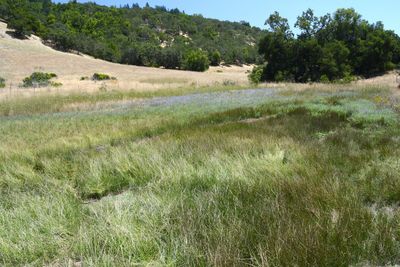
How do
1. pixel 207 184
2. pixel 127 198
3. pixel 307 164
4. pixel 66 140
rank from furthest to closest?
1. pixel 66 140
2. pixel 307 164
3. pixel 207 184
4. pixel 127 198

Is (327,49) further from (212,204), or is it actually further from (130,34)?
(130,34)

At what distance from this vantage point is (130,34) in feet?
416

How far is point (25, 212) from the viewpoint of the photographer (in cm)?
435

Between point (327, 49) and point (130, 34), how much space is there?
87.1 meters

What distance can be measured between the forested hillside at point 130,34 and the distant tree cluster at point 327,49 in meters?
36.6

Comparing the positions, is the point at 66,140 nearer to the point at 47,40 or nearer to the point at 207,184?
the point at 207,184

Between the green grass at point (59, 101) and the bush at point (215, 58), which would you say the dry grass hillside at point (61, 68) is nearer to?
the green grass at point (59, 101)

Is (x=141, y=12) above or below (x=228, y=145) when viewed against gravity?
above

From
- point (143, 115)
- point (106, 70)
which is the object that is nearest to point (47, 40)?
point (106, 70)

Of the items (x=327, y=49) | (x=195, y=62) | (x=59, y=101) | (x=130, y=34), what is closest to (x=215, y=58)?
(x=195, y=62)

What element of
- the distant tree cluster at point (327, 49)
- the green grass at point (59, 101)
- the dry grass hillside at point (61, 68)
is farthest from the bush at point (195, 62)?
the green grass at point (59, 101)

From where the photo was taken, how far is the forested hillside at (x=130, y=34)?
3664 inches

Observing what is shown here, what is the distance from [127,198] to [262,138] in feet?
14.2

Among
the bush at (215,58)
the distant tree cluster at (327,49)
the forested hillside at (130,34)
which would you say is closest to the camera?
the distant tree cluster at (327,49)
